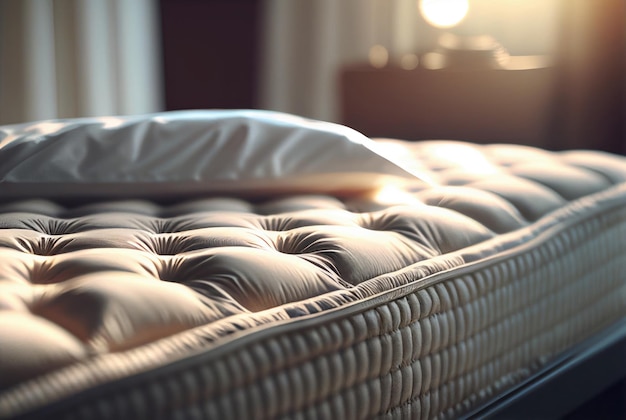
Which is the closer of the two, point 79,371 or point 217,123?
point 79,371

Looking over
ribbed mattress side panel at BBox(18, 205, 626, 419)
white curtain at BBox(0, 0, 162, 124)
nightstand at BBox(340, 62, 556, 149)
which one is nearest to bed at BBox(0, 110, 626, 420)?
ribbed mattress side panel at BBox(18, 205, 626, 419)

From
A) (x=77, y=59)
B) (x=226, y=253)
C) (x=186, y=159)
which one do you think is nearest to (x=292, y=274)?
(x=226, y=253)

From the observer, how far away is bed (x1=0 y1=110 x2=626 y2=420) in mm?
521

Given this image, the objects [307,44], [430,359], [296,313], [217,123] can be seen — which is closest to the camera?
[296,313]

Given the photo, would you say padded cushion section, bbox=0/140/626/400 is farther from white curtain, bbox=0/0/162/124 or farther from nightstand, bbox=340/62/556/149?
white curtain, bbox=0/0/162/124

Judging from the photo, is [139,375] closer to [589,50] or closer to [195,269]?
[195,269]

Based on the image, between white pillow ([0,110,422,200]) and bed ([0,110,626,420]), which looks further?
white pillow ([0,110,422,200])

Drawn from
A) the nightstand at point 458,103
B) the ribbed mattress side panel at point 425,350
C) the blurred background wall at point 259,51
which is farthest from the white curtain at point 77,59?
the ribbed mattress side panel at point 425,350

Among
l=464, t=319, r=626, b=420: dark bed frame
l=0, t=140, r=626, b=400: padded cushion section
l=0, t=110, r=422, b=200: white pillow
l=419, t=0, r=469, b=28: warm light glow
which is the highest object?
l=419, t=0, r=469, b=28: warm light glow

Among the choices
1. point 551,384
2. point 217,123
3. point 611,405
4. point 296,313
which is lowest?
point 611,405

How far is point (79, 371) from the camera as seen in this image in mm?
474

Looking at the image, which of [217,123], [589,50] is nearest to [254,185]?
[217,123]

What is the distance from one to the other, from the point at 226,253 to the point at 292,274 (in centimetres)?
6

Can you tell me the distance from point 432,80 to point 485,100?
0.17m
